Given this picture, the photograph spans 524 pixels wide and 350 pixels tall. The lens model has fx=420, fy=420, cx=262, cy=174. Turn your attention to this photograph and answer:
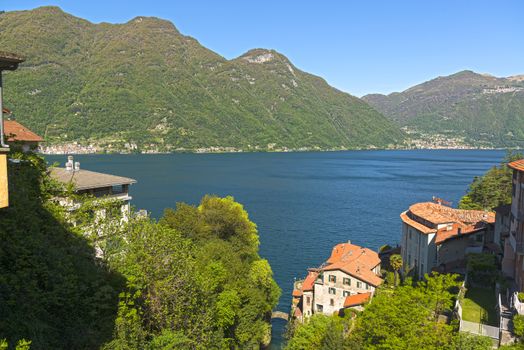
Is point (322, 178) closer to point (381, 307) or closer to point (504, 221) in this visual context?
point (504, 221)

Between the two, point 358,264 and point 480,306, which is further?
point 358,264

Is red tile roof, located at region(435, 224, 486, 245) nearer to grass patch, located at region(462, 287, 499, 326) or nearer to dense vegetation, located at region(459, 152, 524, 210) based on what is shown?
grass patch, located at region(462, 287, 499, 326)

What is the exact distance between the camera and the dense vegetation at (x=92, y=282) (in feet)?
55.4

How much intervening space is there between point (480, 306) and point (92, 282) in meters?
25.3

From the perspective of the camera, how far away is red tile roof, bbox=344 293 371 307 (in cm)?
4338

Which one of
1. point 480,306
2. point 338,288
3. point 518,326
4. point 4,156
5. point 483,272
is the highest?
point 4,156

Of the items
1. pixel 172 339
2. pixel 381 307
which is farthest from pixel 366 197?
pixel 172 339

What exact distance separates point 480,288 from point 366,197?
105 meters

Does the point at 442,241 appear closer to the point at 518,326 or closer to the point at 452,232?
the point at 452,232

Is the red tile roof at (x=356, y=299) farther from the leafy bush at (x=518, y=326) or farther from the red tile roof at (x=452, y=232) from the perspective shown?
the leafy bush at (x=518, y=326)

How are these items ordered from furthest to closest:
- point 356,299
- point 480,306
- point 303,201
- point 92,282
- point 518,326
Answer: point 303,201 → point 356,299 → point 480,306 → point 518,326 → point 92,282

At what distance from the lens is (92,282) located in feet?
65.9

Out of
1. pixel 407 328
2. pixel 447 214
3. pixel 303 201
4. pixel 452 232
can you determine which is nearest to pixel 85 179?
pixel 407 328

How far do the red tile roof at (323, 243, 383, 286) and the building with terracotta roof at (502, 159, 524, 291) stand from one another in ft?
50.4
